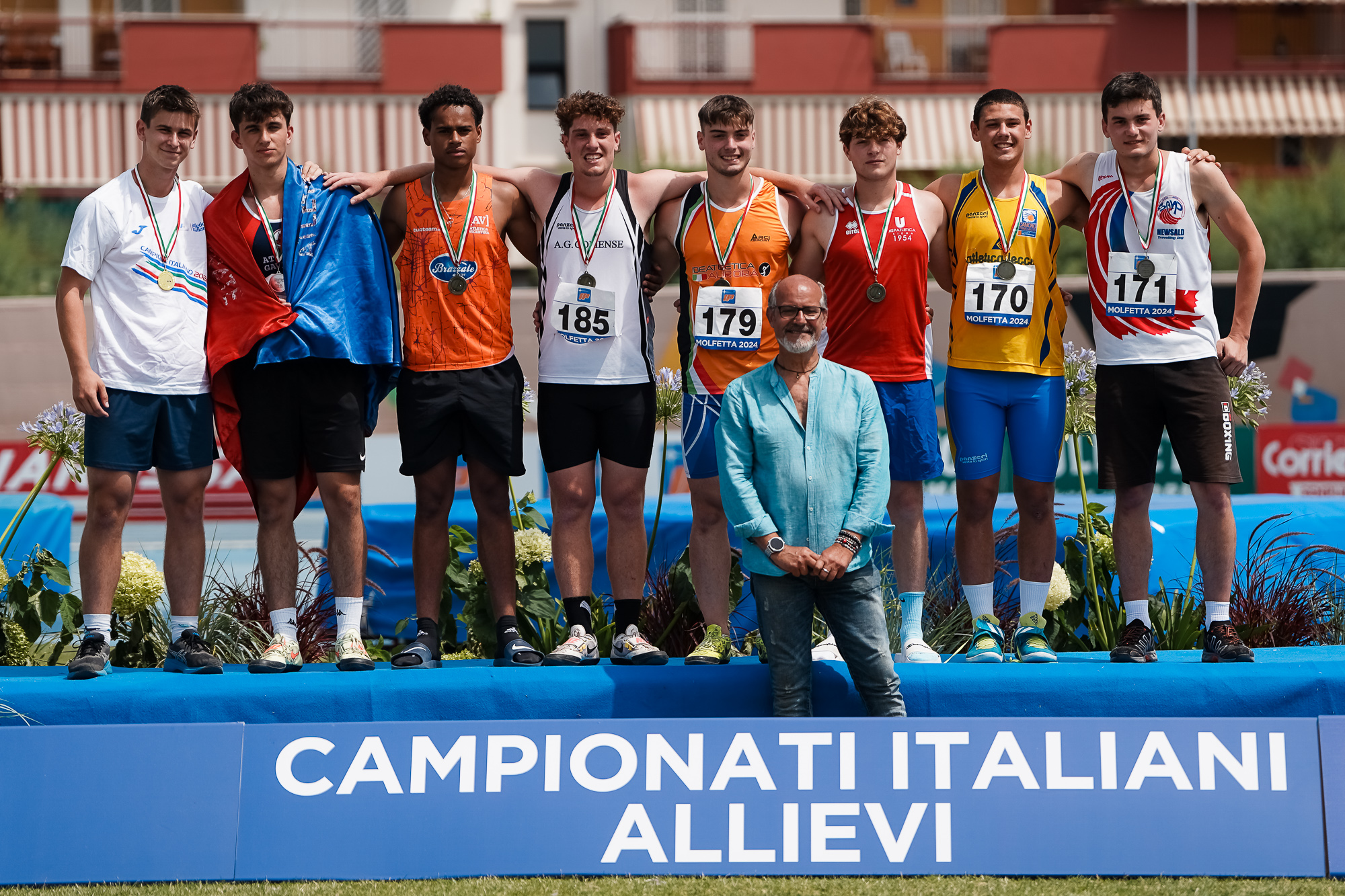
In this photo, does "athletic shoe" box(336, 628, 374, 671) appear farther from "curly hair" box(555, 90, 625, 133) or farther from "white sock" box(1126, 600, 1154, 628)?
"white sock" box(1126, 600, 1154, 628)

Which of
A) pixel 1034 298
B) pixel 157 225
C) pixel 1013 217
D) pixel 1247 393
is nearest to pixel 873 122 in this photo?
pixel 1013 217

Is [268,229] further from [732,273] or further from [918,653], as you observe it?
[918,653]

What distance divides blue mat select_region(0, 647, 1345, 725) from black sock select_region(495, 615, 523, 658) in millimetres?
406

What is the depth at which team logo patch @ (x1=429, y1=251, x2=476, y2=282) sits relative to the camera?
523cm

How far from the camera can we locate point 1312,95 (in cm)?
2266

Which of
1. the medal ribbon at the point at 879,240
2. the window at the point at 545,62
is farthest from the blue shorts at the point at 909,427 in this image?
the window at the point at 545,62

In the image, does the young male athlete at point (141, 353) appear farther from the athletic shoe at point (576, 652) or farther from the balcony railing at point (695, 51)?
the balcony railing at point (695, 51)

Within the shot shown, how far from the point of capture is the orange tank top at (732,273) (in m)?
5.22

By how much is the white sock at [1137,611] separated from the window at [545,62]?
18.8 m

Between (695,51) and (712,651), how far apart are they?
18338 millimetres

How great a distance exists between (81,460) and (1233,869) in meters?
4.95

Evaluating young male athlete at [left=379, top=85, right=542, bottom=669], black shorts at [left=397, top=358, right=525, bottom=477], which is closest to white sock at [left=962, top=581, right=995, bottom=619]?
young male athlete at [left=379, top=85, right=542, bottom=669]

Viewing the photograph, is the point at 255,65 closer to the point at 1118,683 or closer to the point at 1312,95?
the point at 1312,95

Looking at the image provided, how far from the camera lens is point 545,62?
896 inches
